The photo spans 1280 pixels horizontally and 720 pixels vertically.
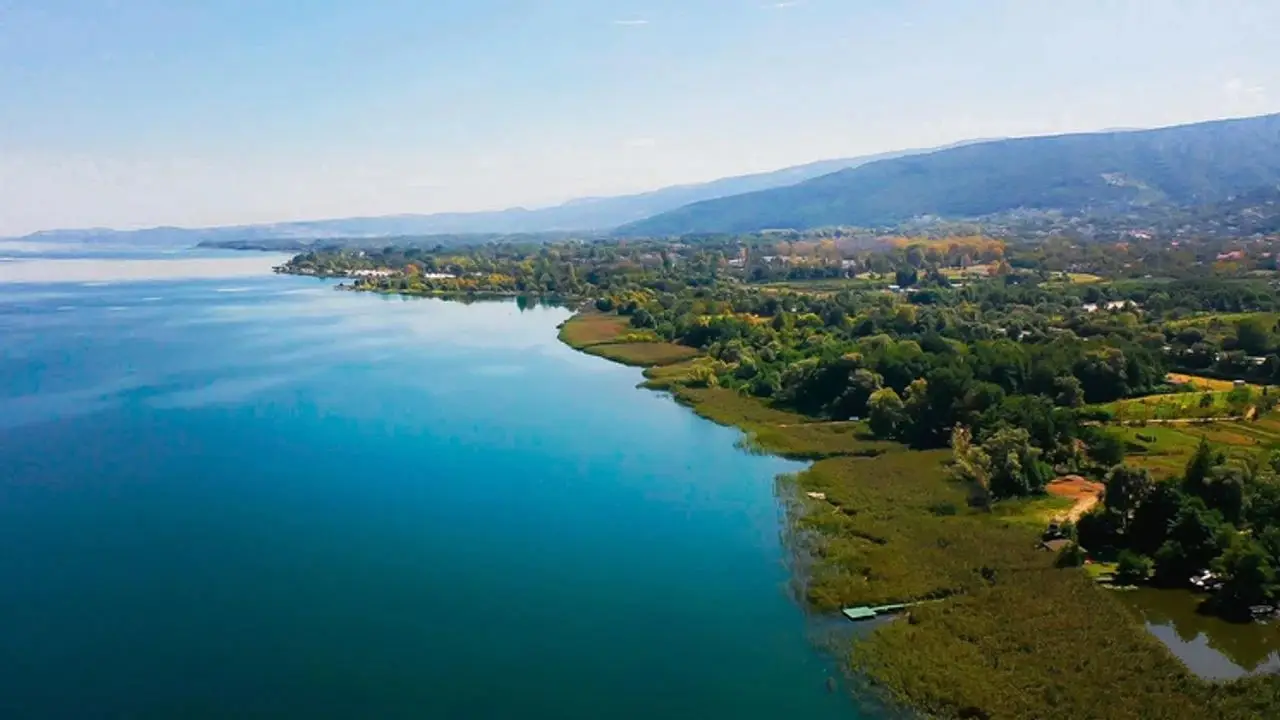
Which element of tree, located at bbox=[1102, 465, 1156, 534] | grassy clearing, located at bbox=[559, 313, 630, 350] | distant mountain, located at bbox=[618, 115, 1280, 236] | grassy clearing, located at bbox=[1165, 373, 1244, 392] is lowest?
grassy clearing, located at bbox=[1165, 373, 1244, 392]

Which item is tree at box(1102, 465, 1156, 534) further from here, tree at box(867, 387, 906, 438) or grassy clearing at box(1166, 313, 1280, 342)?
grassy clearing at box(1166, 313, 1280, 342)

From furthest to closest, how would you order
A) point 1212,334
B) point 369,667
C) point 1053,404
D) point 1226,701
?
point 1212,334 < point 1053,404 < point 369,667 < point 1226,701

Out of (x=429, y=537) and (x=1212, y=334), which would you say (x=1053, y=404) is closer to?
(x=1212, y=334)

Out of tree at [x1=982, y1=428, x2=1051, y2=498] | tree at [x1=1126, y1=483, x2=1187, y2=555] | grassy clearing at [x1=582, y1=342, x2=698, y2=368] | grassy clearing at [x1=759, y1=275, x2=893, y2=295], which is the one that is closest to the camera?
tree at [x1=1126, y1=483, x2=1187, y2=555]

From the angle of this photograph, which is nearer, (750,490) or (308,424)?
(750,490)

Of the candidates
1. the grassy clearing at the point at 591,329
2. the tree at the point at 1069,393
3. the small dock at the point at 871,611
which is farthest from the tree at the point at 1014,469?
the grassy clearing at the point at 591,329

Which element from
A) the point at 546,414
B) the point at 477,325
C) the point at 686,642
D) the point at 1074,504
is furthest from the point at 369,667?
the point at 477,325

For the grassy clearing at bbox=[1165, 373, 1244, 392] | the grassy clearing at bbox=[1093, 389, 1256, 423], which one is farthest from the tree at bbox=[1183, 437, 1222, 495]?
the grassy clearing at bbox=[1165, 373, 1244, 392]
